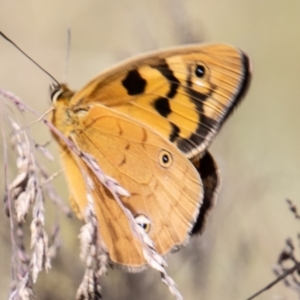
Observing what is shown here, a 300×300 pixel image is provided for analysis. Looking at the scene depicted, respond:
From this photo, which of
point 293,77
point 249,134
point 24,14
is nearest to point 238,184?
point 249,134

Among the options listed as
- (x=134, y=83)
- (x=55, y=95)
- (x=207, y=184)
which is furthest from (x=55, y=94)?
(x=207, y=184)

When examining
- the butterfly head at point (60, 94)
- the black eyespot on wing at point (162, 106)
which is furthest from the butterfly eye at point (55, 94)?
the black eyespot on wing at point (162, 106)

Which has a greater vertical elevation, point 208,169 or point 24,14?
point 24,14

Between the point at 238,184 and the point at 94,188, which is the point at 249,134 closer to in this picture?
the point at 238,184

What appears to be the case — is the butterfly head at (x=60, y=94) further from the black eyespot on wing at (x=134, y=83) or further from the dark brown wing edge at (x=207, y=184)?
the dark brown wing edge at (x=207, y=184)

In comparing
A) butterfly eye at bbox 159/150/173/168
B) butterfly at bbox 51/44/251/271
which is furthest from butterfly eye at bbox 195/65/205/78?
butterfly eye at bbox 159/150/173/168
